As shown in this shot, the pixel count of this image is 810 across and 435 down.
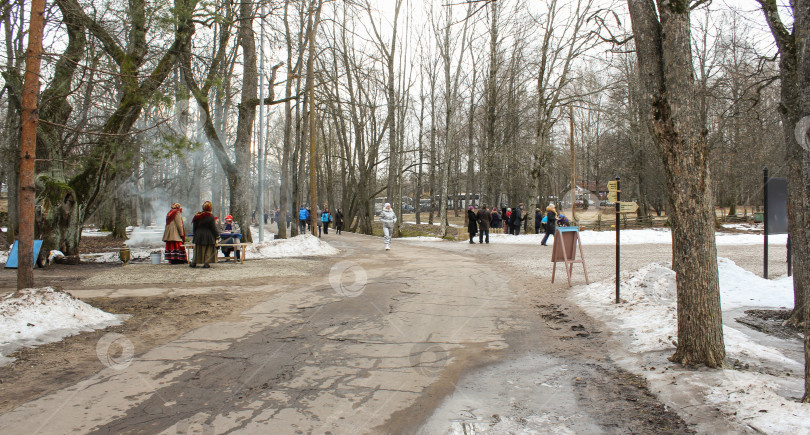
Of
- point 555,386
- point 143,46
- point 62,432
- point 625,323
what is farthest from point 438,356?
point 143,46

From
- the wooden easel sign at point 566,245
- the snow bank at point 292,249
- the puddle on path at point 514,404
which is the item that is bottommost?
the puddle on path at point 514,404

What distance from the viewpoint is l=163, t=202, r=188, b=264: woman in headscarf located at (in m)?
13.5

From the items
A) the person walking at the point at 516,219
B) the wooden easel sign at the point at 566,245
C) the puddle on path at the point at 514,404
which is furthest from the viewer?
the person walking at the point at 516,219

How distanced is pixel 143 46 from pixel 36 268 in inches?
242

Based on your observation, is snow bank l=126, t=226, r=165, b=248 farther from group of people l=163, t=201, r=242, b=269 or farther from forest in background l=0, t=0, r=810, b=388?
group of people l=163, t=201, r=242, b=269

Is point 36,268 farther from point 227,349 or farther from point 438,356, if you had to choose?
point 438,356

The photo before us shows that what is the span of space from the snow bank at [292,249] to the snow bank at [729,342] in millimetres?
10590

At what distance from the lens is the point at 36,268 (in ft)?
42.1

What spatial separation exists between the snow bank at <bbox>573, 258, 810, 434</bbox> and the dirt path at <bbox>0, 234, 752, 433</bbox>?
0.37 m

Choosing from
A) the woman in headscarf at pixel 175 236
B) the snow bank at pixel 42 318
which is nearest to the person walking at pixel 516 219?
the woman in headscarf at pixel 175 236

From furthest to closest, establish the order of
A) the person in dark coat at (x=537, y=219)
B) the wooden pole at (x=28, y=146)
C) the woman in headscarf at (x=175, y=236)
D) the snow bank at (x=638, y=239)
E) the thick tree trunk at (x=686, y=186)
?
1. the person in dark coat at (x=537, y=219)
2. the snow bank at (x=638, y=239)
3. the woman in headscarf at (x=175, y=236)
4. the wooden pole at (x=28, y=146)
5. the thick tree trunk at (x=686, y=186)

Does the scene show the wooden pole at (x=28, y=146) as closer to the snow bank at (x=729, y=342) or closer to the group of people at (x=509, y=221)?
the snow bank at (x=729, y=342)

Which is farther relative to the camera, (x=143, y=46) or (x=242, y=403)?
(x=143, y=46)

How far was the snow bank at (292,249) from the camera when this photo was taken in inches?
675
